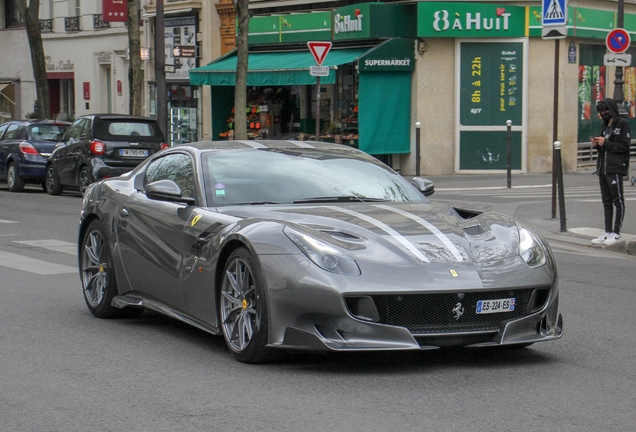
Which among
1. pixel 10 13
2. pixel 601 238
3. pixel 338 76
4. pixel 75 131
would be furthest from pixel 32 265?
pixel 10 13

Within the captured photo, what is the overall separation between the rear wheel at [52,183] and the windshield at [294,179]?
16713 millimetres

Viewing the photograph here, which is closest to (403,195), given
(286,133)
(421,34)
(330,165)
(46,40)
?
(330,165)

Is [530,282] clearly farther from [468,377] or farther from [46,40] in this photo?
[46,40]

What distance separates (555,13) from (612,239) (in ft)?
11.9

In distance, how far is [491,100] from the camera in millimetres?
27125

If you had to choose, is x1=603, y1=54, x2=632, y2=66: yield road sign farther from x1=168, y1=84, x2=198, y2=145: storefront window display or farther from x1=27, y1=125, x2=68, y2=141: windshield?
x1=168, y1=84, x2=198, y2=145: storefront window display

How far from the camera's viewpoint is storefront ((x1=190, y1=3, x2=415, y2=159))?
27016mm

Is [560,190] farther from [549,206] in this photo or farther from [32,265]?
[32,265]

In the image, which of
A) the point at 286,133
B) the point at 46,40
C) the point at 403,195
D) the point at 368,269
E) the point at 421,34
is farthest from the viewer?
the point at 46,40

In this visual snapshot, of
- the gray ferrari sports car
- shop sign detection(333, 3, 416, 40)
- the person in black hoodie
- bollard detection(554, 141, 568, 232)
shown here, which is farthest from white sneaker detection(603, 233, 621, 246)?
shop sign detection(333, 3, 416, 40)

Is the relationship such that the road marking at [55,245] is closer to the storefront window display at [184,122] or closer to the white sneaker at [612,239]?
the white sneaker at [612,239]

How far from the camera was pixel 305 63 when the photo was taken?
28.3 m

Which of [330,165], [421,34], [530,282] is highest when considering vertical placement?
[421,34]

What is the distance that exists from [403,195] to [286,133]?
2378cm
